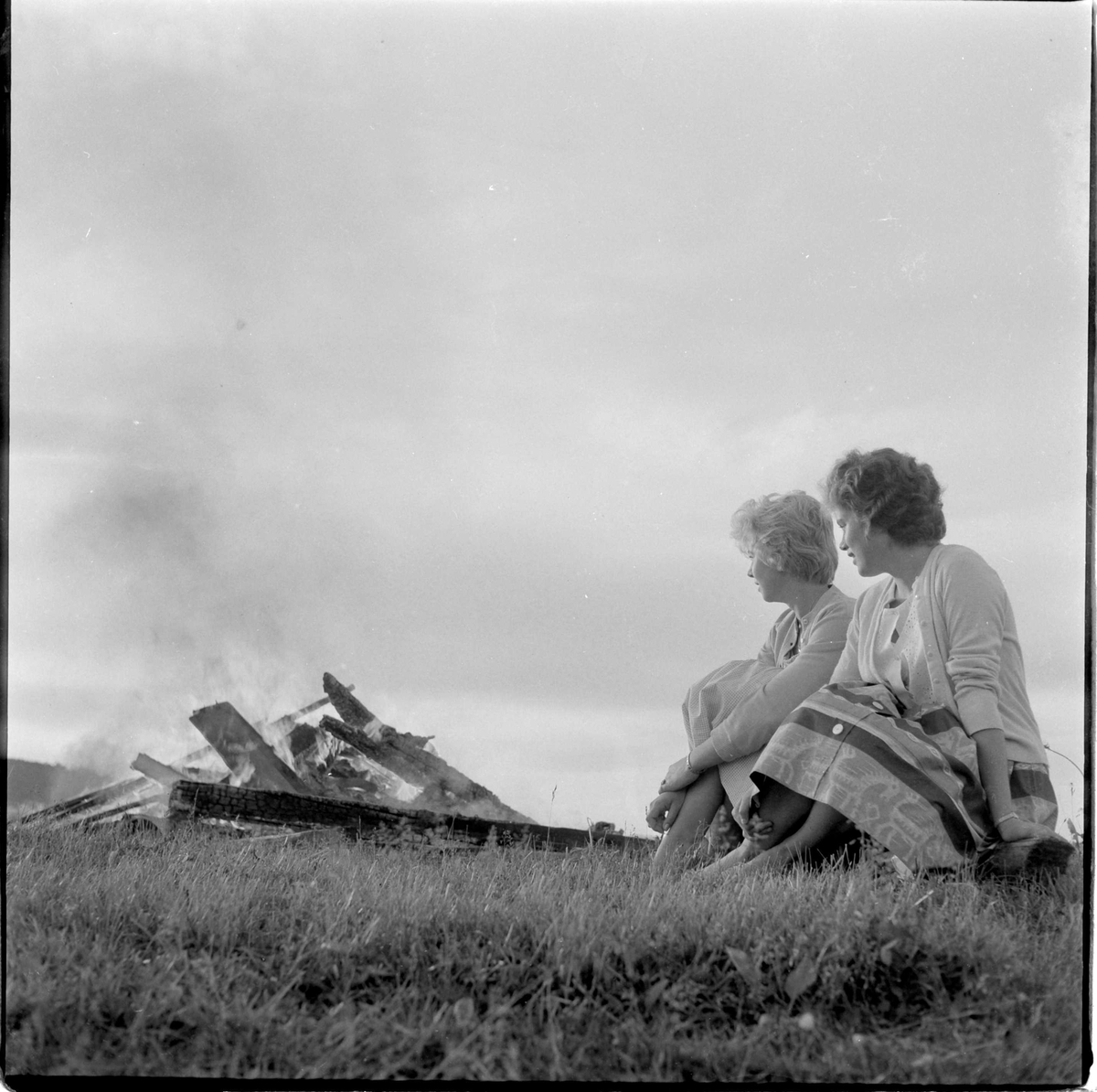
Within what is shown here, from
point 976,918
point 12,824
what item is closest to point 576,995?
point 976,918

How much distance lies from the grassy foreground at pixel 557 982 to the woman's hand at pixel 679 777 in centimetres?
116

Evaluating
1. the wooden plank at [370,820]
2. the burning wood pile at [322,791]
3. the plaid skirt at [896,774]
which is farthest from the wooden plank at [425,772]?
the plaid skirt at [896,774]

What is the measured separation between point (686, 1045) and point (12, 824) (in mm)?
4413

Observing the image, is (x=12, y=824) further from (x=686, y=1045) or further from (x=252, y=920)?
(x=686, y=1045)

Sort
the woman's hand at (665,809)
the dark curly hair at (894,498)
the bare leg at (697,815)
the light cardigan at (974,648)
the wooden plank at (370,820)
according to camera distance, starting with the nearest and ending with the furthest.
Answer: the light cardigan at (974,648), the dark curly hair at (894,498), the bare leg at (697,815), the woman's hand at (665,809), the wooden plank at (370,820)

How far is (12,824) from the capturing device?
5.80 meters

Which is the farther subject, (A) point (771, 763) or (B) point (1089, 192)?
(A) point (771, 763)

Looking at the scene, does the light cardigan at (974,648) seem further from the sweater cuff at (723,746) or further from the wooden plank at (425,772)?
the wooden plank at (425,772)

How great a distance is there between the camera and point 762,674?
201 inches

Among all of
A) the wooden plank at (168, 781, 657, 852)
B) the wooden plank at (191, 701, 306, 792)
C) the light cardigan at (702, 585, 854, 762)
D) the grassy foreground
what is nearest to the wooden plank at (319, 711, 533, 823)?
the wooden plank at (191, 701, 306, 792)

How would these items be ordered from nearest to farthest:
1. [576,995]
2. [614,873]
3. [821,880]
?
[576,995]
[821,880]
[614,873]

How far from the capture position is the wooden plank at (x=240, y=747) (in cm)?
714

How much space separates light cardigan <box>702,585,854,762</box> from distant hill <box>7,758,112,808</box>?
3907mm

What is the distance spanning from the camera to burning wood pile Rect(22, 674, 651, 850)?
600 centimetres
